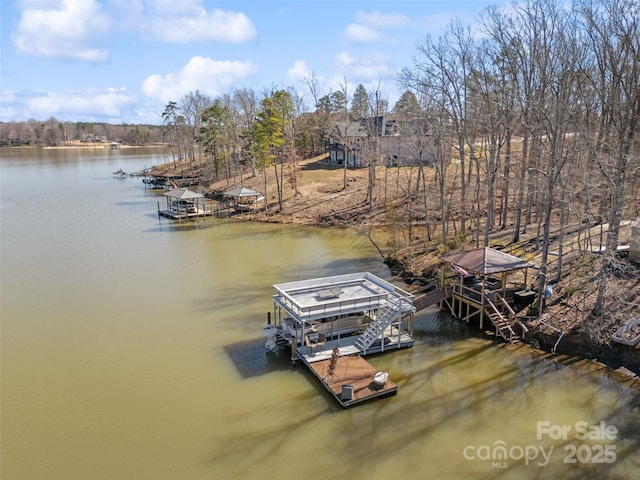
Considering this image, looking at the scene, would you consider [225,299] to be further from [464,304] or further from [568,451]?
[568,451]

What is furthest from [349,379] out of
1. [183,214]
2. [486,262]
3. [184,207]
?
[184,207]

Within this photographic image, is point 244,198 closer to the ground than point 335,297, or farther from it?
farther from it

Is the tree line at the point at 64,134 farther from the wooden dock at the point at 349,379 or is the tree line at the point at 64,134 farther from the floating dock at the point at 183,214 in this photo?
the wooden dock at the point at 349,379

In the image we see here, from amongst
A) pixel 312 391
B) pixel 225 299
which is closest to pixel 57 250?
pixel 225 299

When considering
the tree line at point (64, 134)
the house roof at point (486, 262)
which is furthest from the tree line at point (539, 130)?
the tree line at point (64, 134)

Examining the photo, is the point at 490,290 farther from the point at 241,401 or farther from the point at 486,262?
the point at 241,401

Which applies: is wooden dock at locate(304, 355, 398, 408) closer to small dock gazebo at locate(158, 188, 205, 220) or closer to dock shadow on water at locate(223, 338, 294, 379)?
dock shadow on water at locate(223, 338, 294, 379)
